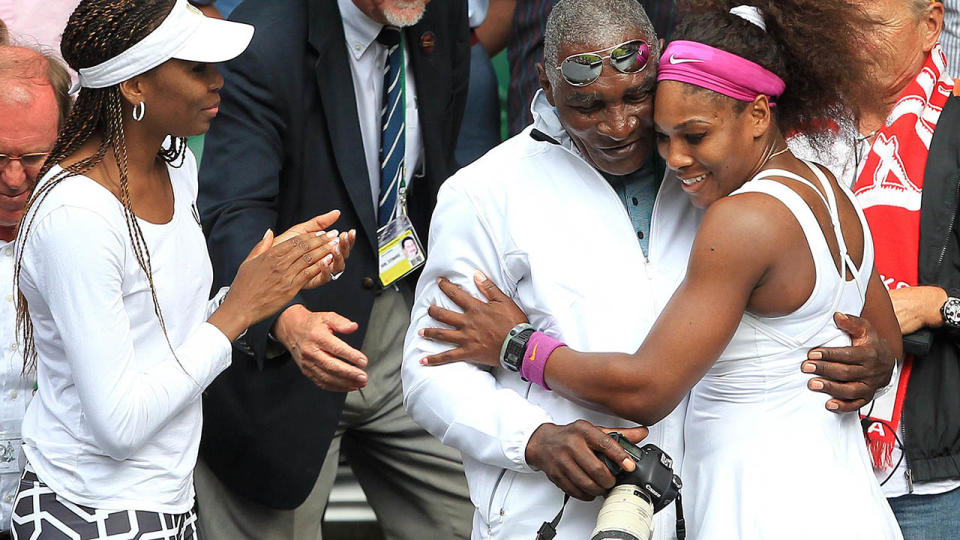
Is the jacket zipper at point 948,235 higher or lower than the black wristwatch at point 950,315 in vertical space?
higher

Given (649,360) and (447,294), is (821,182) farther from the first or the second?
(447,294)

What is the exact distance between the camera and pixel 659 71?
8.86ft

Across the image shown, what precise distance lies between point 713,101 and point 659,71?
0.54ft

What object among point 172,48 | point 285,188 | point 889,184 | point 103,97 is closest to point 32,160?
point 103,97

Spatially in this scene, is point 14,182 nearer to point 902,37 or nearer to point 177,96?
point 177,96

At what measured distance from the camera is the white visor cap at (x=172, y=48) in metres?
2.71

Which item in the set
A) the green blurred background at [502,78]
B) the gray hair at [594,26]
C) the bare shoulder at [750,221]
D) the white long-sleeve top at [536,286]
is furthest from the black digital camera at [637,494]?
the green blurred background at [502,78]

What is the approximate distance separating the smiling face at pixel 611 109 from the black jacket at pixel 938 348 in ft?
2.98

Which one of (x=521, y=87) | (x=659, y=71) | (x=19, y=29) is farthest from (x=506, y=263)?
(x=19, y=29)

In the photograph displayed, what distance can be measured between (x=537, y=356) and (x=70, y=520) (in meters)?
1.03

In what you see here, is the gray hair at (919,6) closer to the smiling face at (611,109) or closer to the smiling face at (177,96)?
the smiling face at (611,109)

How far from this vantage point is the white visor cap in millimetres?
2707

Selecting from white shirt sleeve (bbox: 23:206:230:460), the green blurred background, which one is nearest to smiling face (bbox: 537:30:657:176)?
white shirt sleeve (bbox: 23:206:230:460)

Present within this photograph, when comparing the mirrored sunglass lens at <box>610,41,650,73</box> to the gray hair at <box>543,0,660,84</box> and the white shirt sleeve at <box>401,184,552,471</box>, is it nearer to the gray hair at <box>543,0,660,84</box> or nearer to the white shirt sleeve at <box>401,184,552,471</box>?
the gray hair at <box>543,0,660,84</box>
